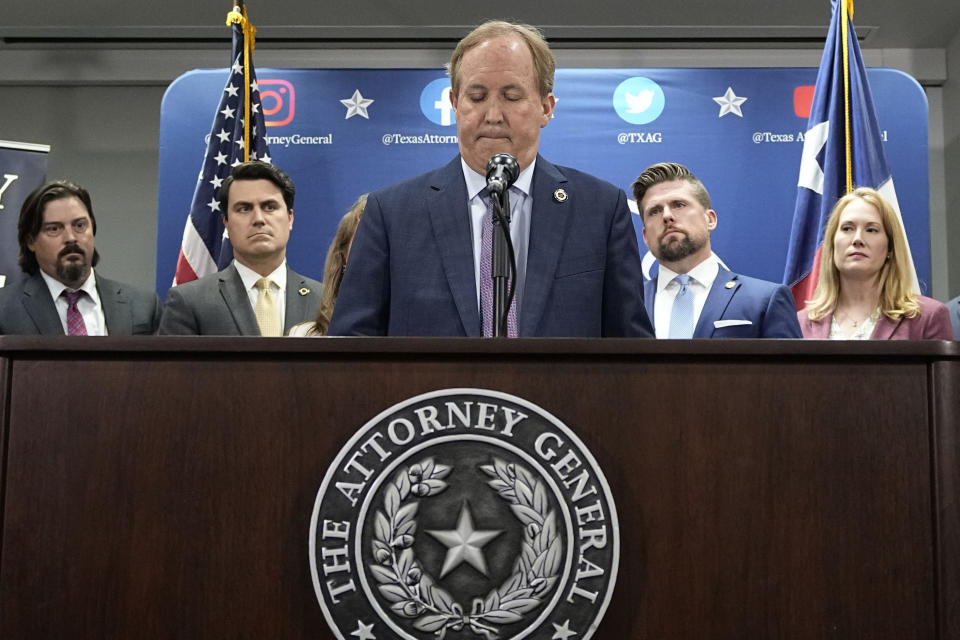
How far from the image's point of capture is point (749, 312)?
11.1 ft

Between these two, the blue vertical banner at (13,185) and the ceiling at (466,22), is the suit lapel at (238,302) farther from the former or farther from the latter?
the ceiling at (466,22)

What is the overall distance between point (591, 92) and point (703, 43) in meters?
1.96

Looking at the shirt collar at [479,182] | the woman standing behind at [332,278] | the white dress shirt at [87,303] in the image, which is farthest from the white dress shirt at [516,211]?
the white dress shirt at [87,303]

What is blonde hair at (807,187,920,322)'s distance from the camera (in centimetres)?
337

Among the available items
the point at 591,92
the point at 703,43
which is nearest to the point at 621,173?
the point at 591,92

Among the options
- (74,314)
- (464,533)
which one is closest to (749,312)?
(464,533)

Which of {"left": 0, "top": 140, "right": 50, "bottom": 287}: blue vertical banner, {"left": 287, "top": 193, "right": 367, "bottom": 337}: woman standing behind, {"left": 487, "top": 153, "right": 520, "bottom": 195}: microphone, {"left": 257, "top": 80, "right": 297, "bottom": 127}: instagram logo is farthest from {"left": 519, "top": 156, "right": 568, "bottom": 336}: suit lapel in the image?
{"left": 0, "top": 140, "right": 50, "bottom": 287}: blue vertical banner

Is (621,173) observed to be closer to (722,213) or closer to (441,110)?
(722,213)

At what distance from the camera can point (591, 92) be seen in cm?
488

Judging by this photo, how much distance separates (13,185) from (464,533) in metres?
3.98

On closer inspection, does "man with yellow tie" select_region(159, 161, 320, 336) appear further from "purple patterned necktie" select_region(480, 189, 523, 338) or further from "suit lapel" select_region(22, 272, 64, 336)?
"purple patterned necktie" select_region(480, 189, 523, 338)

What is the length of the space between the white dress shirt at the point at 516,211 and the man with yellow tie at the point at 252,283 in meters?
1.36

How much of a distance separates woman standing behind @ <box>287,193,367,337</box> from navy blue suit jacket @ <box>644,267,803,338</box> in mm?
1101

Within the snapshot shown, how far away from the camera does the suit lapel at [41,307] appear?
3719 mm
